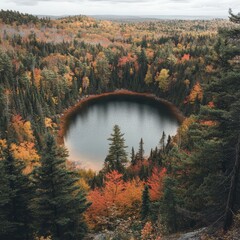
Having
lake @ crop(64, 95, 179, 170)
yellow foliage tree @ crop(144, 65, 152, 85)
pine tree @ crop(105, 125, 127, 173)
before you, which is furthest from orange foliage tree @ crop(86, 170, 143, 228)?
yellow foliage tree @ crop(144, 65, 152, 85)

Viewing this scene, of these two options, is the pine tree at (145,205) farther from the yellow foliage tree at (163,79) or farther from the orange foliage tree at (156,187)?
the yellow foliage tree at (163,79)

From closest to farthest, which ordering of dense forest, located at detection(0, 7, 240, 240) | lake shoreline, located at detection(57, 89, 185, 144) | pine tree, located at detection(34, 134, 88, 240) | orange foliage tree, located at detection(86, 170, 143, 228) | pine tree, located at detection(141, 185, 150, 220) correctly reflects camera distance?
dense forest, located at detection(0, 7, 240, 240) → pine tree, located at detection(34, 134, 88, 240) → pine tree, located at detection(141, 185, 150, 220) → orange foliage tree, located at detection(86, 170, 143, 228) → lake shoreline, located at detection(57, 89, 185, 144)

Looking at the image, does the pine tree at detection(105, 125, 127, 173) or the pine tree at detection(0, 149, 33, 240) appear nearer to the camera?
the pine tree at detection(0, 149, 33, 240)

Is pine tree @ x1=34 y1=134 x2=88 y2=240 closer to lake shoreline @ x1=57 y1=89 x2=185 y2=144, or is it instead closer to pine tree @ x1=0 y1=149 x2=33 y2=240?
pine tree @ x1=0 y1=149 x2=33 y2=240

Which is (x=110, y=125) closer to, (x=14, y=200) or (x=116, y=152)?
(x=116, y=152)

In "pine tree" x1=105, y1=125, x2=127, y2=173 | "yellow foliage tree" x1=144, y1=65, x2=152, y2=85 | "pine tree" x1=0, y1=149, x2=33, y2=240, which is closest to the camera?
"pine tree" x1=0, y1=149, x2=33, y2=240

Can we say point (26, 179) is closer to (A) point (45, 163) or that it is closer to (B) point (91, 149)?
(A) point (45, 163)

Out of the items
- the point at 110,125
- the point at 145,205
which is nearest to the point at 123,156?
the point at 145,205
